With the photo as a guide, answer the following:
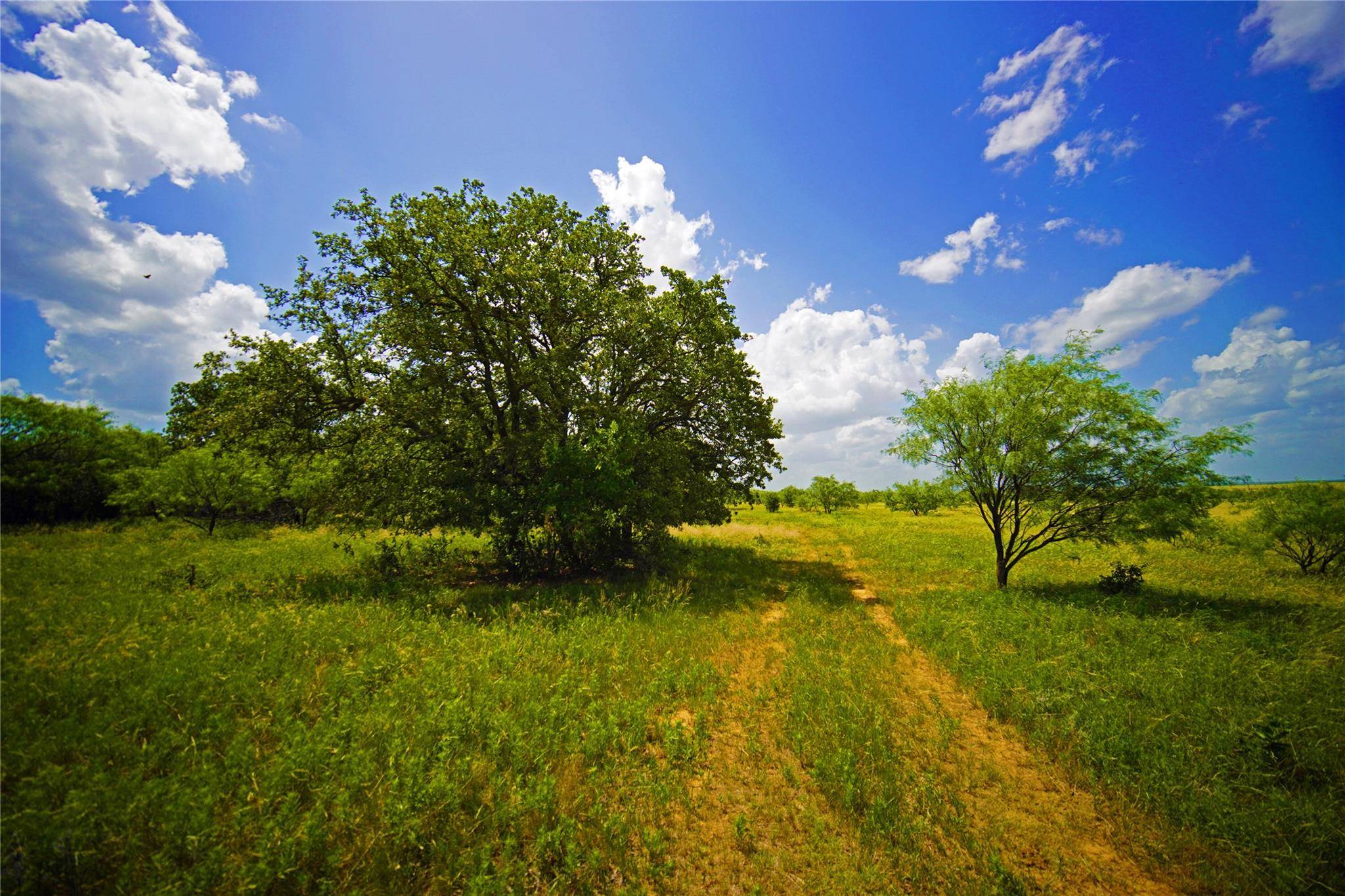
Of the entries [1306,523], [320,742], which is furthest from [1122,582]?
[320,742]

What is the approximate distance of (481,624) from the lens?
996 centimetres

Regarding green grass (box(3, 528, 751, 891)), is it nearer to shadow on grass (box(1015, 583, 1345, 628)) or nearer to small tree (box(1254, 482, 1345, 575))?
shadow on grass (box(1015, 583, 1345, 628))

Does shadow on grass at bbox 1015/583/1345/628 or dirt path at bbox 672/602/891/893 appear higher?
shadow on grass at bbox 1015/583/1345/628

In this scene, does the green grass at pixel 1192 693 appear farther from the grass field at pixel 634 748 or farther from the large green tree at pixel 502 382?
the large green tree at pixel 502 382

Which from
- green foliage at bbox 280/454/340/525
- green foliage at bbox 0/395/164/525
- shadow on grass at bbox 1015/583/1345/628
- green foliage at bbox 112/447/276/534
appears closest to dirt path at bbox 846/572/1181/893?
shadow on grass at bbox 1015/583/1345/628

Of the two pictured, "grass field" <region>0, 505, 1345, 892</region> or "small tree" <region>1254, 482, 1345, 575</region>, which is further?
"small tree" <region>1254, 482, 1345, 575</region>

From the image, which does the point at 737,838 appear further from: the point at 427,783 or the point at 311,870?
the point at 311,870

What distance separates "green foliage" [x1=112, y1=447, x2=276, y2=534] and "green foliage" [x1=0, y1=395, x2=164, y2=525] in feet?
8.32

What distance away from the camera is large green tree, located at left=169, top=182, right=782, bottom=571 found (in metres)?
14.1

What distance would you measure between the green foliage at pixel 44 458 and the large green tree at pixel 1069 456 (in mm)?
23364

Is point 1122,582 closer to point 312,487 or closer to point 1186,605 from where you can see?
point 1186,605

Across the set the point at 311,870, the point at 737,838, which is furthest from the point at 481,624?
the point at 737,838

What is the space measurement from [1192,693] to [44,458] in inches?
938

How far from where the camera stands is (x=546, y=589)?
13984mm
